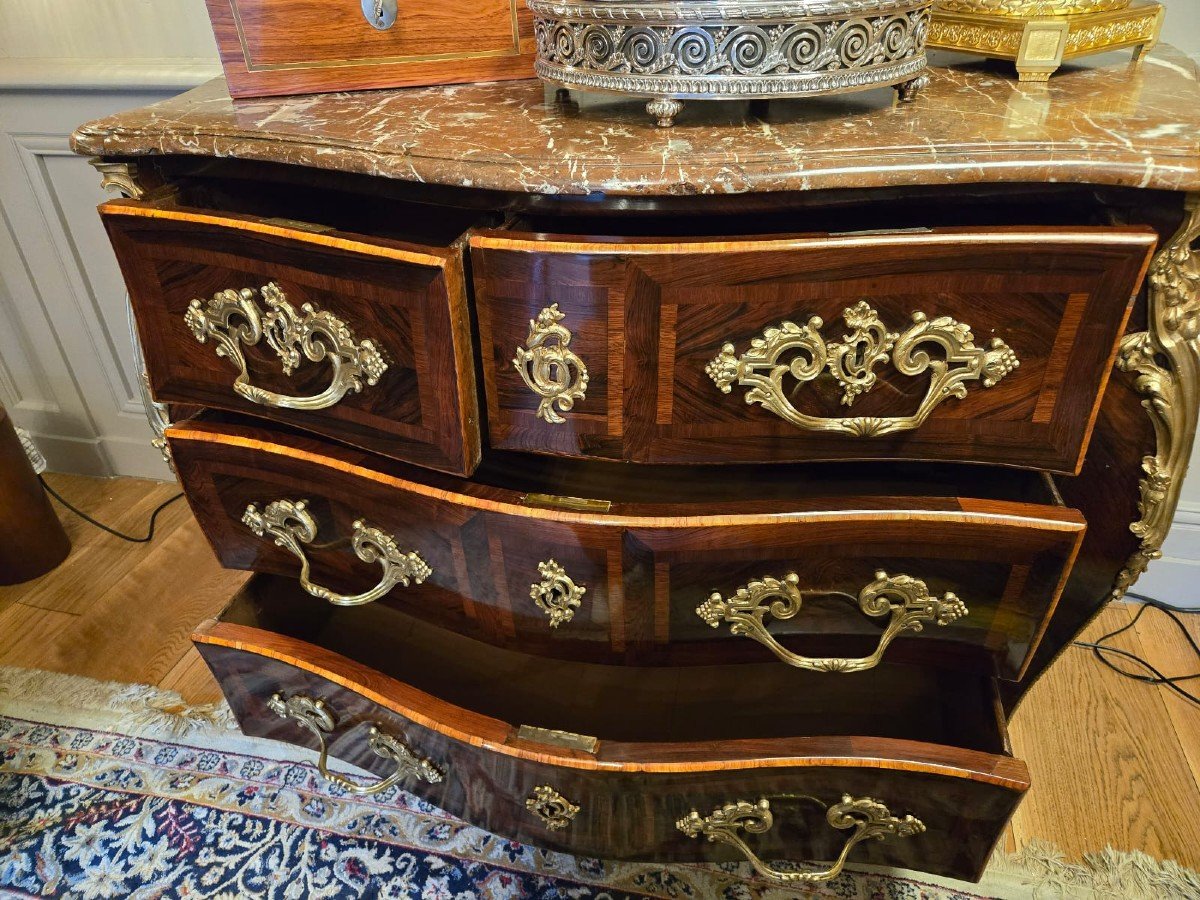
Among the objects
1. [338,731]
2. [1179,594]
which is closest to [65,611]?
[338,731]

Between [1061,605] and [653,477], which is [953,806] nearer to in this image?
[1061,605]

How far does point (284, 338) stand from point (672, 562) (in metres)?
0.33

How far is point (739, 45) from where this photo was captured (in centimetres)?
50

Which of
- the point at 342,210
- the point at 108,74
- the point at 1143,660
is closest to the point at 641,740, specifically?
the point at 342,210

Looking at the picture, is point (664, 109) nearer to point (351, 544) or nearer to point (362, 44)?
point (362, 44)

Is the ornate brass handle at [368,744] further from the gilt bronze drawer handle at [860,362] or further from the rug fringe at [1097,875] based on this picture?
the rug fringe at [1097,875]

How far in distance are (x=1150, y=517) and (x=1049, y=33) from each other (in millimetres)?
362

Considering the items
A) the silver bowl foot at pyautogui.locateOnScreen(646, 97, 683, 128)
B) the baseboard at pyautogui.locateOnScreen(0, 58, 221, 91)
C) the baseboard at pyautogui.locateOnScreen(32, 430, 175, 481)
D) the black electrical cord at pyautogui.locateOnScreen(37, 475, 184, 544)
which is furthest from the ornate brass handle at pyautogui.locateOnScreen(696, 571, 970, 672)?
the baseboard at pyautogui.locateOnScreen(32, 430, 175, 481)

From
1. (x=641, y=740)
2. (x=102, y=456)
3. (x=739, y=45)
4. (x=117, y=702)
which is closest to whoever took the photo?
(x=739, y=45)

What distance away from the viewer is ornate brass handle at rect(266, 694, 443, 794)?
0.70 metres

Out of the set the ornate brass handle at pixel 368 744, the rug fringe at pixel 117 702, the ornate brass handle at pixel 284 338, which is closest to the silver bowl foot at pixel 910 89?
the ornate brass handle at pixel 284 338

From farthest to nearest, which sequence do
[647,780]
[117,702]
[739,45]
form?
[117,702], [647,780], [739,45]

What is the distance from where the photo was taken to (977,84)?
24.4 inches

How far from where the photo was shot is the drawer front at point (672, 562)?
573 mm
